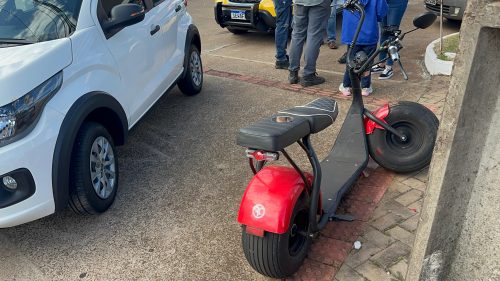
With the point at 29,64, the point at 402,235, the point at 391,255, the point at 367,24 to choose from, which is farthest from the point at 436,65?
the point at 29,64

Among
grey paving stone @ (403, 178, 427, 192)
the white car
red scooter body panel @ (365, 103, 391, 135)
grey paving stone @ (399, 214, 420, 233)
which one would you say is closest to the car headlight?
the white car

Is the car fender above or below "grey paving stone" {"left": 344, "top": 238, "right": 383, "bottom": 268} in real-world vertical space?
above

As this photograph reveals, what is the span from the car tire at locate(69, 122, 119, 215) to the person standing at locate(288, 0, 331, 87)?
325cm

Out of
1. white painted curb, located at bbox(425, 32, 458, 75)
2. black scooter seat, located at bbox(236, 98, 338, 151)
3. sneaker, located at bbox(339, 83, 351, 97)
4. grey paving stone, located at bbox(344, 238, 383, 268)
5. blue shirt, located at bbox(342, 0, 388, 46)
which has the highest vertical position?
black scooter seat, located at bbox(236, 98, 338, 151)

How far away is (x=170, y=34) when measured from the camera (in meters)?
5.01

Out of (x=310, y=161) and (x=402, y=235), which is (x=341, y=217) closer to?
(x=402, y=235)

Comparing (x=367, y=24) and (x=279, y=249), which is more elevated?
(x=367, y=24)

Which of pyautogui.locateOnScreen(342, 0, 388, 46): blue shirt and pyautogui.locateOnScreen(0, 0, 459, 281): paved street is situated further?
pyautogui.locateOnScreen(342, 0, 388, 46): blue shirt

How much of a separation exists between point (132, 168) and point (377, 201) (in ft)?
7.19

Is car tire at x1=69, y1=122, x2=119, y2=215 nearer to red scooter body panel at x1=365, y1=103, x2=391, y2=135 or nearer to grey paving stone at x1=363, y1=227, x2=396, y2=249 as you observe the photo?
grey paving stone at x1=363, y1=227, x2=396, y2=249

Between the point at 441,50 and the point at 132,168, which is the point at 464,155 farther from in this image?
the point at 441,50

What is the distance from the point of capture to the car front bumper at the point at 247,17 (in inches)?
324

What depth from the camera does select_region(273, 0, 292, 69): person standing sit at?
6.69 metres

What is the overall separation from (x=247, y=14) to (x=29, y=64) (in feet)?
19.5
